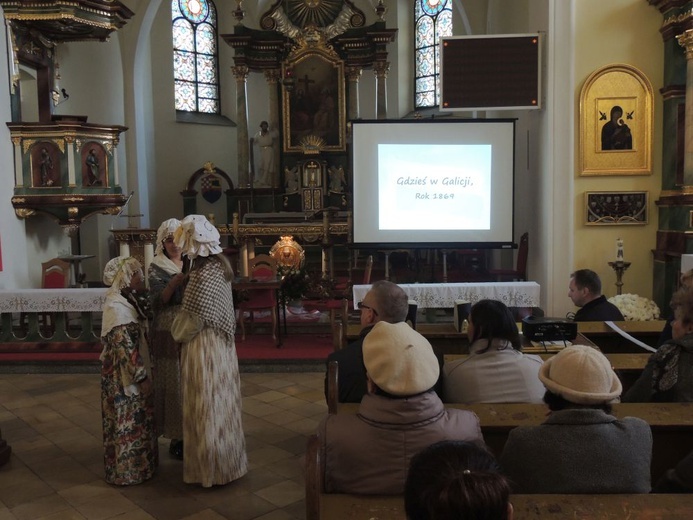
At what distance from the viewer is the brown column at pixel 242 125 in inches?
597

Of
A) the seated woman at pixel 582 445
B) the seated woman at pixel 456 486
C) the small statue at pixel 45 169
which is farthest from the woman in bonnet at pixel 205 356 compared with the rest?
the small statue at pixel 45 169

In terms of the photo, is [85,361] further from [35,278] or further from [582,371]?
[582,371]

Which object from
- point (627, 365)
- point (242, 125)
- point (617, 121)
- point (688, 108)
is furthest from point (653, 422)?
point (242, 125)

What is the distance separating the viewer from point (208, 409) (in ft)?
12.8

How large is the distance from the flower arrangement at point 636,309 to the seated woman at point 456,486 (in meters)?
5.96

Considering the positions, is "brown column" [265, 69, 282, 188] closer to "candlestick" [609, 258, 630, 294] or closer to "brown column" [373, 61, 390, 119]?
"brown column" [373, 61, 390, 119]

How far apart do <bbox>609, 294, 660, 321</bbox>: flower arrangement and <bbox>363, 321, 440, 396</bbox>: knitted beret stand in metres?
5.13

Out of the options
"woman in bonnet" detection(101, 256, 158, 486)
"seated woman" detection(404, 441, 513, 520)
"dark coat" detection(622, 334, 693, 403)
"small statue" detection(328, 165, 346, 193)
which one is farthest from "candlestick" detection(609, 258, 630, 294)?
"small statue" detection(328, 165, 346, 193)

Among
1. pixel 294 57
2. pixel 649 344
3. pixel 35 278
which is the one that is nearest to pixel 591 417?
pixel 649 344

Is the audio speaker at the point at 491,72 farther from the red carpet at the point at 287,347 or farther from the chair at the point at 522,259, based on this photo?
the red carpet at the point at 287,347

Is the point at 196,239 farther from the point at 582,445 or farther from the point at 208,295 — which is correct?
the point at 582,445

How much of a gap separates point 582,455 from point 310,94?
47.3ft

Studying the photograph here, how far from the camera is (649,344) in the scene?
4.61 meters

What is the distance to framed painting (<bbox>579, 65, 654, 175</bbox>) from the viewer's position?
24.2 feet
